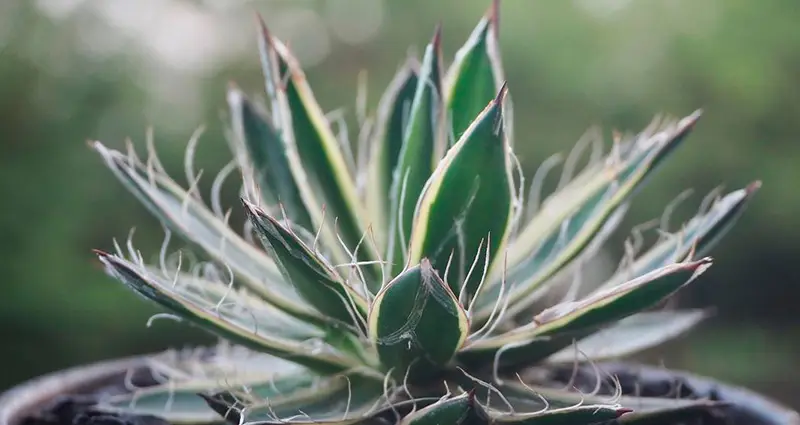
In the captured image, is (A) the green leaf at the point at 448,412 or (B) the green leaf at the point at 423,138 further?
(B) the green leaf at the point at 423,138

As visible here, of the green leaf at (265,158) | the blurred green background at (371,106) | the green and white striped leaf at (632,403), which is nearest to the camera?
the green and white striped leaf at (632,403)

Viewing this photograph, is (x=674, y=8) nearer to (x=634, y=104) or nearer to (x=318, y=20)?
(x=634, y=104)

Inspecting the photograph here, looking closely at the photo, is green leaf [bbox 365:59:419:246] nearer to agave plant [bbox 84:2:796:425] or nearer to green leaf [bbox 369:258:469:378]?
agave plant [bbox 84:2:796:425]

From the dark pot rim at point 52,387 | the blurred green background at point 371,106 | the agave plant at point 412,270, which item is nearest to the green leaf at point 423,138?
the agave plant at point 412,270

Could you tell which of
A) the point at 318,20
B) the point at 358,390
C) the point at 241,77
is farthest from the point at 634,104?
the point at 358,390

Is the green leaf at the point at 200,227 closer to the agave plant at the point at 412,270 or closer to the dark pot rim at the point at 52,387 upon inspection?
the agave plant at the point at 412,270

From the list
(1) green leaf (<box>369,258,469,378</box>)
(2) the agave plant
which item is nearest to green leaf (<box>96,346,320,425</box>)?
(2) the agave plant
